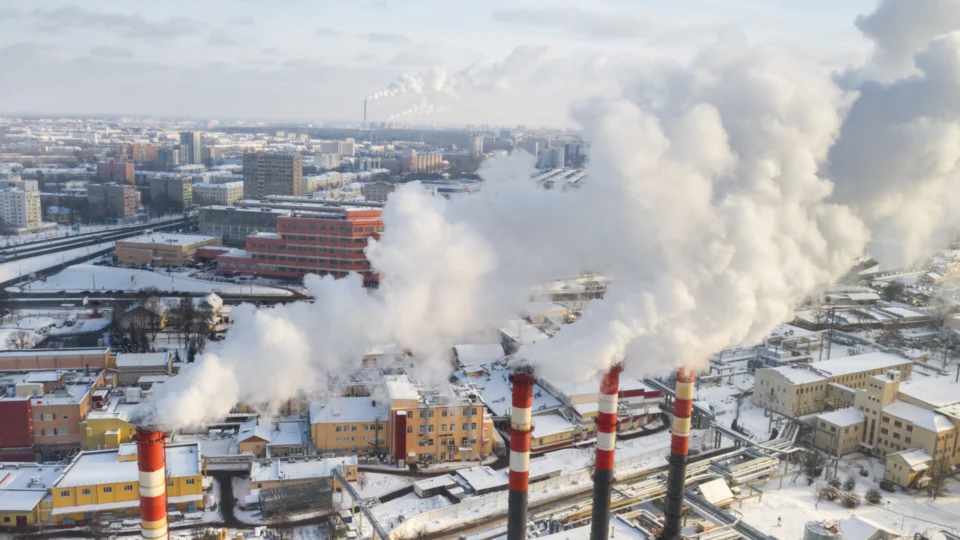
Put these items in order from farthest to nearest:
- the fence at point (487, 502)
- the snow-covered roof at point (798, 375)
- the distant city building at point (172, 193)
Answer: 1. the distant city building at point (172, 193)
2. the snow-covered roof at point (798, 375)
3. the fence at point (487, 502)

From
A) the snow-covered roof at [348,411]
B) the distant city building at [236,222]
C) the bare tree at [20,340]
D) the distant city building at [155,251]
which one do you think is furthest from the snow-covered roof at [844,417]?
the distant city building at [236,222]

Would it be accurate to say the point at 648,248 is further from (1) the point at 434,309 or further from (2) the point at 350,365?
(2) the point at 350,365

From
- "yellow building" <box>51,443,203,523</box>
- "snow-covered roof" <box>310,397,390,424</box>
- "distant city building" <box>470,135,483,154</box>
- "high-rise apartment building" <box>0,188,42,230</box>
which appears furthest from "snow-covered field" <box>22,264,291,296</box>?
"distant city building" <box>470,135,483,154</box>

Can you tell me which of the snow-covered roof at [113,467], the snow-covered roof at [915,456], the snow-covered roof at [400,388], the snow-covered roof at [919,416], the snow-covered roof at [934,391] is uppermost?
the snow-covered roof at [400,388]

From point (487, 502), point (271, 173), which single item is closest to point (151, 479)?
point (487, 502)

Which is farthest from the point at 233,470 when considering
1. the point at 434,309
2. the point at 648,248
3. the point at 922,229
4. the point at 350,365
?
the point at 922,229

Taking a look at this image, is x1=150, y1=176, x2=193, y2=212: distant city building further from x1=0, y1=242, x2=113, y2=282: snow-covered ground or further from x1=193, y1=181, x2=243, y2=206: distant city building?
x1=0, y1=242, x2=113, y2=282: snow-covered ground

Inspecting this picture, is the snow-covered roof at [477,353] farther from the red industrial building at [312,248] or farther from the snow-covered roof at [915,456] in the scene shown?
the snow-covered roof at [915,456]
